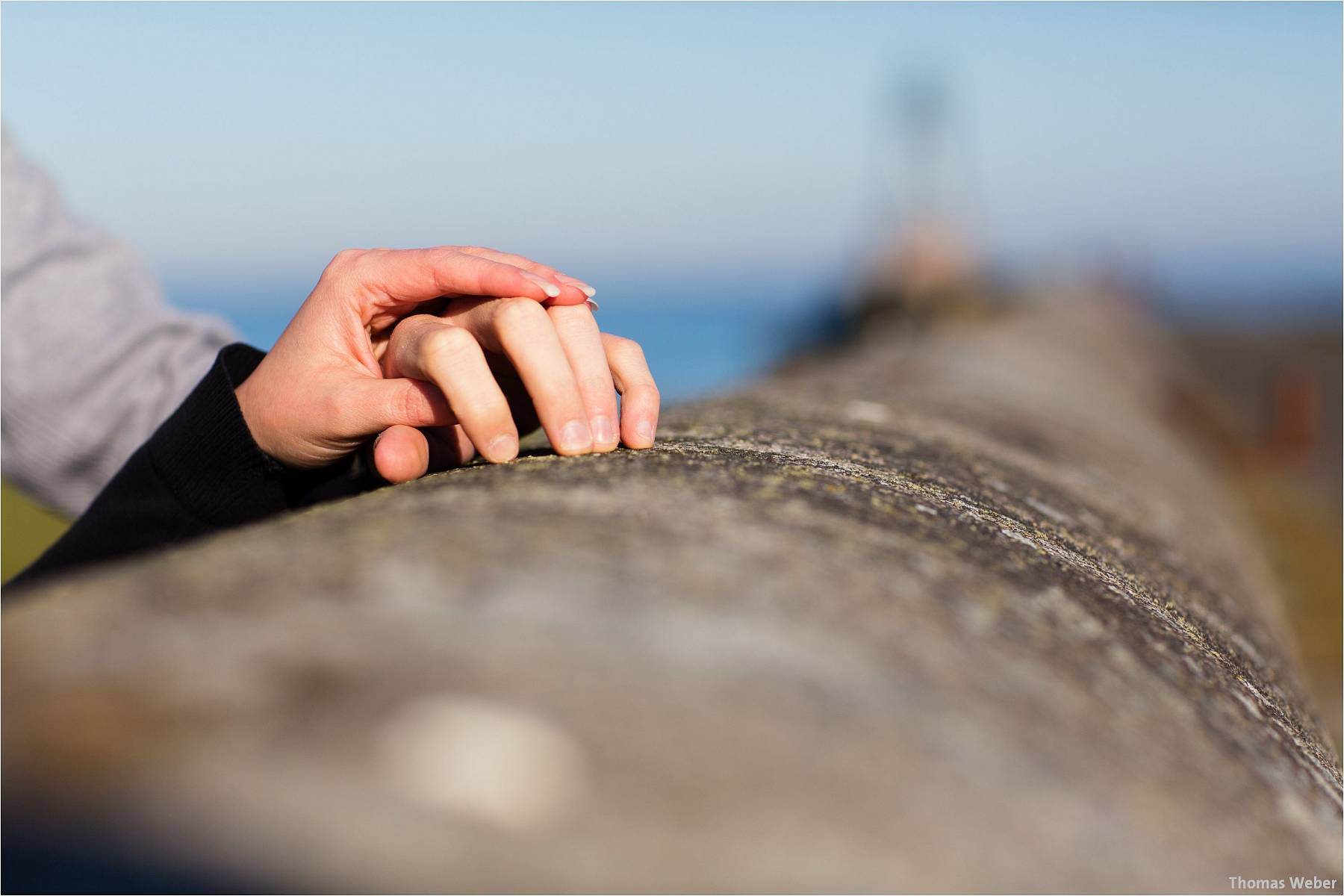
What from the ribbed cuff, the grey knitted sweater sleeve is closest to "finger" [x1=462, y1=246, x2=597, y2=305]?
the ribbed cuff

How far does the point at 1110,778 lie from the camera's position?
31.2 inches

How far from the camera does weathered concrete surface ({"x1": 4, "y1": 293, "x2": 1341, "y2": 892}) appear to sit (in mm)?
583

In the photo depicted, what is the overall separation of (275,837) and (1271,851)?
0.85 metres

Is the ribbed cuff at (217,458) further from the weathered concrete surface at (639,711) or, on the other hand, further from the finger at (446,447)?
the weathered concrete surface at (639,711)

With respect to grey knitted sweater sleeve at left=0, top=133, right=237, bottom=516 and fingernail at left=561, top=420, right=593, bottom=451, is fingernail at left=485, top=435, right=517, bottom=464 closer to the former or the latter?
fingernail at left=561, top=420, right=593, bottom=451

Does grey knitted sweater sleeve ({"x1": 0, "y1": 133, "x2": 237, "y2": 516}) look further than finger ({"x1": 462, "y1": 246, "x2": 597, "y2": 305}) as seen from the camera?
Yes

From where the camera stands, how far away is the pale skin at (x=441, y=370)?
1462 millimetres

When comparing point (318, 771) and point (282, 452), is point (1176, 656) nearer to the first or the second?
point (318, 771)

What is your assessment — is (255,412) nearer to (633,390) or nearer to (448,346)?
(448,346)

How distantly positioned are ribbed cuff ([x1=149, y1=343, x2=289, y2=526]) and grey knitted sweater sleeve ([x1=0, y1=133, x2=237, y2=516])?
57 cm

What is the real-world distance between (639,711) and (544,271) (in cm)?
105

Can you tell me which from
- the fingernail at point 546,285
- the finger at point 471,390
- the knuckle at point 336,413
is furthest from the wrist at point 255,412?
the fingernail at point 546,285

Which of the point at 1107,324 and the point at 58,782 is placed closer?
the point at 58,782

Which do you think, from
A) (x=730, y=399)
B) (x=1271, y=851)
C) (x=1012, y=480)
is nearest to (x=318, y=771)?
(x=1271, y=851)
